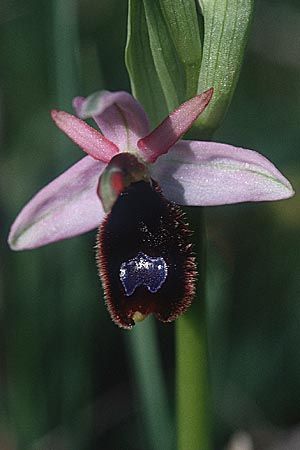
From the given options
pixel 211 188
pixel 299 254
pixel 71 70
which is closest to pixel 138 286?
pixel 211 188

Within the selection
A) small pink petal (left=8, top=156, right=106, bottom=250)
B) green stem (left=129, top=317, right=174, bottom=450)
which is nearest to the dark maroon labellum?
small pink petal (left=8, top=156, right=106, bottom=250)

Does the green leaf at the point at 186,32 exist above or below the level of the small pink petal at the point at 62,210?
above

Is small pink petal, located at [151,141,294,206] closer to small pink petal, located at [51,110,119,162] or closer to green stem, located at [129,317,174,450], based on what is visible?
small pink petal, located at [51,110,119,162]

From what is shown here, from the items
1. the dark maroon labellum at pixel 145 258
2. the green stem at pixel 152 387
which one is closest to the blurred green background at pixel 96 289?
the green stem at pixel 152 387

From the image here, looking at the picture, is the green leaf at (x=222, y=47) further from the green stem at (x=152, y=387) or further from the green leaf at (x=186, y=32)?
the green stem at (x=152, y=387)

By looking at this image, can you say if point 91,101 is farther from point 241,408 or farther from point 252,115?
point 252,115

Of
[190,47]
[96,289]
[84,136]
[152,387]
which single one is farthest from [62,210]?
[96,289]
